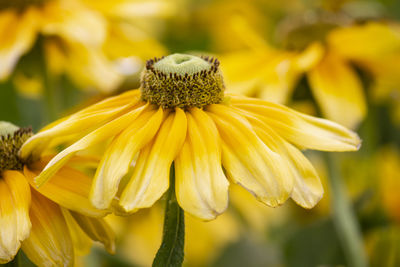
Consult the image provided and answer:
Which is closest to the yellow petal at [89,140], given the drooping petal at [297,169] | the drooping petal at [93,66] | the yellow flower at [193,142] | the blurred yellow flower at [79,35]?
the yellow flower at [193,142]

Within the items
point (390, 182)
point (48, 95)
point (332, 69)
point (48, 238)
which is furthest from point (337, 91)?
point (48, 238)

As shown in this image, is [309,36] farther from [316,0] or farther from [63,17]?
[316,0]

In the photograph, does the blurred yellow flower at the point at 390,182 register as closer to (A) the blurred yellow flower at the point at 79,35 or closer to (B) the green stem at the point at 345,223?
(B) the green stem at the point at 345,223

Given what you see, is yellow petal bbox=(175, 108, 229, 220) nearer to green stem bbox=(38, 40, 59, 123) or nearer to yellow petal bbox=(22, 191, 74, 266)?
yellow petal bbox=(22, 191, 74, 266)

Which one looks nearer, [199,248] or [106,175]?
[106,175]

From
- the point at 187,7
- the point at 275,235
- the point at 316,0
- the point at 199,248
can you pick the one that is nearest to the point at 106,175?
the point at 199,248

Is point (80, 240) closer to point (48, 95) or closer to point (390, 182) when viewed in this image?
point (48, 95)

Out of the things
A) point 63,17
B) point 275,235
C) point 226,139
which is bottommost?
point 275,235
